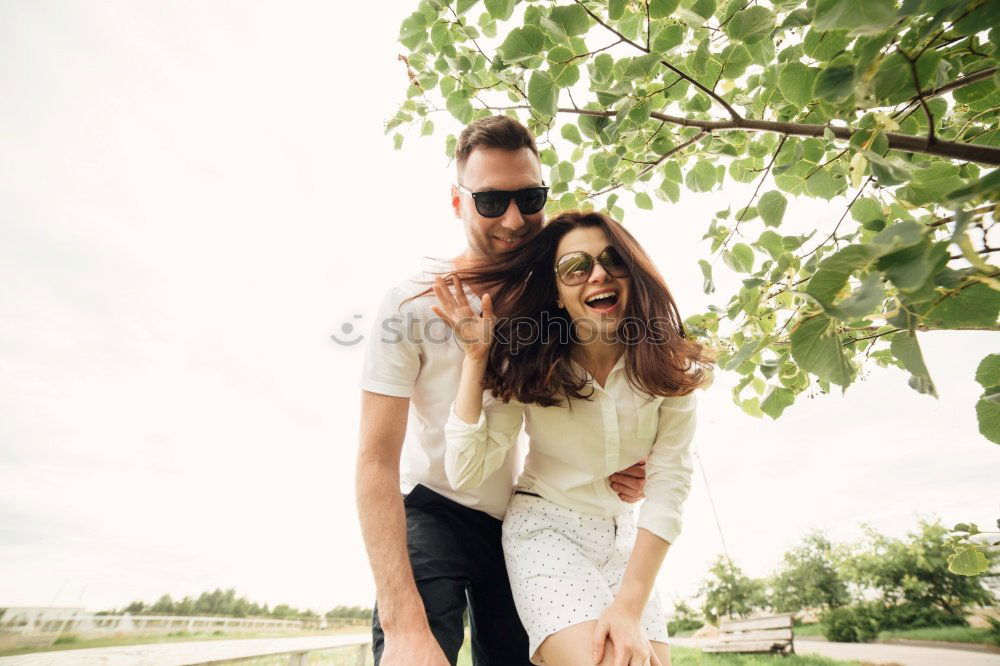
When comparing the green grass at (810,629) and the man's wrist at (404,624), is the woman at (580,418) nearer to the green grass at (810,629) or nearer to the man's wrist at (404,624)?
the man's wrist at (404,624)

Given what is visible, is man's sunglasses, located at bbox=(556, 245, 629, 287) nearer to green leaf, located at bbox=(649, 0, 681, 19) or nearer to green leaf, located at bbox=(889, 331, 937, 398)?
green leaf, located at bbox=(649, 0, 681, 19)

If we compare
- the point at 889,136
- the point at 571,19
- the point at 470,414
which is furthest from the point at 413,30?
the point at 889,136

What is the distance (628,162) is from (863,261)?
4.92 feet

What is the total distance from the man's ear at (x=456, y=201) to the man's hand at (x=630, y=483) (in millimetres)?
1574

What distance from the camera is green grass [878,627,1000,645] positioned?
9914mm

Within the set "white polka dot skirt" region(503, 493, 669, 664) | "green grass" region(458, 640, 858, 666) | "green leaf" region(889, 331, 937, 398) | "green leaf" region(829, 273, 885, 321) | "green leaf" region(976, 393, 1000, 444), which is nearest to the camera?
"green leaf" region(829, 273, 885, 321)

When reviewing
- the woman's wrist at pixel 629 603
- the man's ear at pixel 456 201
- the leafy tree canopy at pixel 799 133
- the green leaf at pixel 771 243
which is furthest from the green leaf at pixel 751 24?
the woman's wrist at pixel 629 603

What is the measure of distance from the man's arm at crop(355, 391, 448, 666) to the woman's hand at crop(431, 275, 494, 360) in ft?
1.14

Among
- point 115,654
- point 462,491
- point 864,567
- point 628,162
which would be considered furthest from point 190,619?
point 864,567

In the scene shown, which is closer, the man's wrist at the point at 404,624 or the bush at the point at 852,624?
the man's wrist at the point at 404,624

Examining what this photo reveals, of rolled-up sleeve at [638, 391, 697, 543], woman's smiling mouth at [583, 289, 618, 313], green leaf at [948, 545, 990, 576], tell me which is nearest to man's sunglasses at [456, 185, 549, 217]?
woman's smiling mouth at [583, 289, 618, 313]

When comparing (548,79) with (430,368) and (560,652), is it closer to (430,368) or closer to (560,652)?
(430,368)

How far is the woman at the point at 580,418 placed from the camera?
155 cm

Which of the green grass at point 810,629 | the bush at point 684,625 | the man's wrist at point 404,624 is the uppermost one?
the man's wrist at point 404,624
